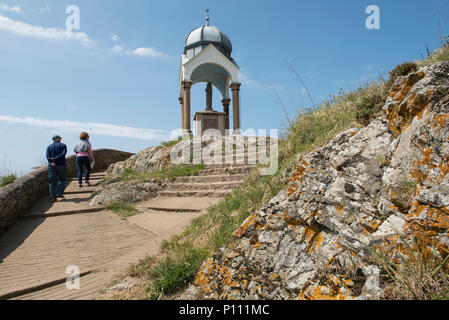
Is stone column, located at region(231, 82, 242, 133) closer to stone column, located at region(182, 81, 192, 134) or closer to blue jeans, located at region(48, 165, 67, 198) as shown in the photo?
stone column, located at region(182, 81, 192, 134)

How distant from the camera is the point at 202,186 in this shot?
290 inches

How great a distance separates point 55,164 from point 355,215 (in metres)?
8.22

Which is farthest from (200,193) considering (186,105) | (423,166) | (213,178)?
(186,105)

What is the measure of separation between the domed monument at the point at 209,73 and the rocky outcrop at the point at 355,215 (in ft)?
37.8

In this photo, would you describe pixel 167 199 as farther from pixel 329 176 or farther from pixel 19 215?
pixel 329 176

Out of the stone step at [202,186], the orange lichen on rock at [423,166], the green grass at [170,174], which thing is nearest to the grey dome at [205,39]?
the green grass at [170,174]

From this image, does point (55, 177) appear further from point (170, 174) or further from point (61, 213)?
point (170, 174)

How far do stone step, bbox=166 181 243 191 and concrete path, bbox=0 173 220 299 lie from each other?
1.96ft

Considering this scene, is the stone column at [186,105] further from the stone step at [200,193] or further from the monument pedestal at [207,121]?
the stone step at [200,193]

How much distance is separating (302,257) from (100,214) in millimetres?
5875

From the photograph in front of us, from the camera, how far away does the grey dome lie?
52.2ft

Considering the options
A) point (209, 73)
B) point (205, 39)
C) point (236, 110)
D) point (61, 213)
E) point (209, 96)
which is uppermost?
point (205, 39)
